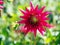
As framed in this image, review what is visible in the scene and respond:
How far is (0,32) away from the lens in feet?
4.92

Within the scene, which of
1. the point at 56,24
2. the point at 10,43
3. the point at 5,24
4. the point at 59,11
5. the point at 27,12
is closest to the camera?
the point at 27,12

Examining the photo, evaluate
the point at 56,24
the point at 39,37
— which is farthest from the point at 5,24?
the point at 56,24

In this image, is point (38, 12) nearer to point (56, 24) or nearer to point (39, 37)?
point (39, 37)

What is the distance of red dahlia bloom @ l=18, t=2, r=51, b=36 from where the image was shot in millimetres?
1193

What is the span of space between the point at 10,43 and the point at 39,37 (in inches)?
8.9

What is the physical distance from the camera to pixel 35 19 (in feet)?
4.15

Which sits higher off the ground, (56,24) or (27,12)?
(27,12)

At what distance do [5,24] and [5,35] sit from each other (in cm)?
11

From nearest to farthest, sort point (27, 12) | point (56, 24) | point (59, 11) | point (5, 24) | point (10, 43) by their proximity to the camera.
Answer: point (27, 12)
point (10, 43)
point (5, 24)
point (56, 24)
point (59, 11)

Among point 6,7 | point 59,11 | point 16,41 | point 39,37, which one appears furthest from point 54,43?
point 59,11

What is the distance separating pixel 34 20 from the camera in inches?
50.6

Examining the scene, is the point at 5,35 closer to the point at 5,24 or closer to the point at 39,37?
the point at 5,24

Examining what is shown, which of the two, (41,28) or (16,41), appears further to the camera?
(16,41)

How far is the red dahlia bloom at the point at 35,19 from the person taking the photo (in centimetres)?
119
